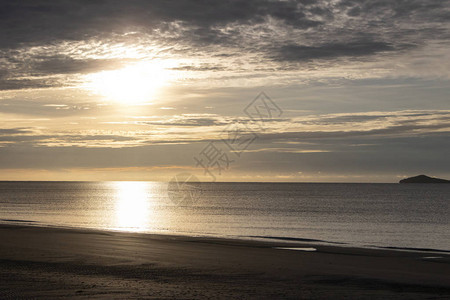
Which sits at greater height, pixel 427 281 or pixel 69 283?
pixel 69 283

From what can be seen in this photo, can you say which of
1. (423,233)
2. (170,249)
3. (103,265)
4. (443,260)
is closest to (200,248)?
(170,249)

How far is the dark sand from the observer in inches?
611

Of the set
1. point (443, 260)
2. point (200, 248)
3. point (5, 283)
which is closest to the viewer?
point (5, 283)

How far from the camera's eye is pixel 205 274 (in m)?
19.1

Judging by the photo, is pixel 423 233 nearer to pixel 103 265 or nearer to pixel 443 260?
pixel 443 260

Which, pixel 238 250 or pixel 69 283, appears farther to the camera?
pixel 238 250

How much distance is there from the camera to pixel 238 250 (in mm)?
28359

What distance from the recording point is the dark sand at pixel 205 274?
15.5 m

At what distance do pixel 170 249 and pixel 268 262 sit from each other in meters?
6.65

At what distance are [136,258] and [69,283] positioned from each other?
6.67m

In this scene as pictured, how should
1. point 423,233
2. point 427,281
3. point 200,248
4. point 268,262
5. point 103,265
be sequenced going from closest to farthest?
point 427,281 → point 103,265 → point 268,262 → point 200,248 → point 423,233

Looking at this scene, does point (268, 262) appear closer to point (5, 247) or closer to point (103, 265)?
point (103, 265)

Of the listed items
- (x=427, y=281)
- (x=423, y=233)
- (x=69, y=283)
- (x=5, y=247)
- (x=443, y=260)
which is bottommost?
(x=423, y=233)

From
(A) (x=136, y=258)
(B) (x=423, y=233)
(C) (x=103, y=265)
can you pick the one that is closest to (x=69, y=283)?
(C) (x=103, y=265)
